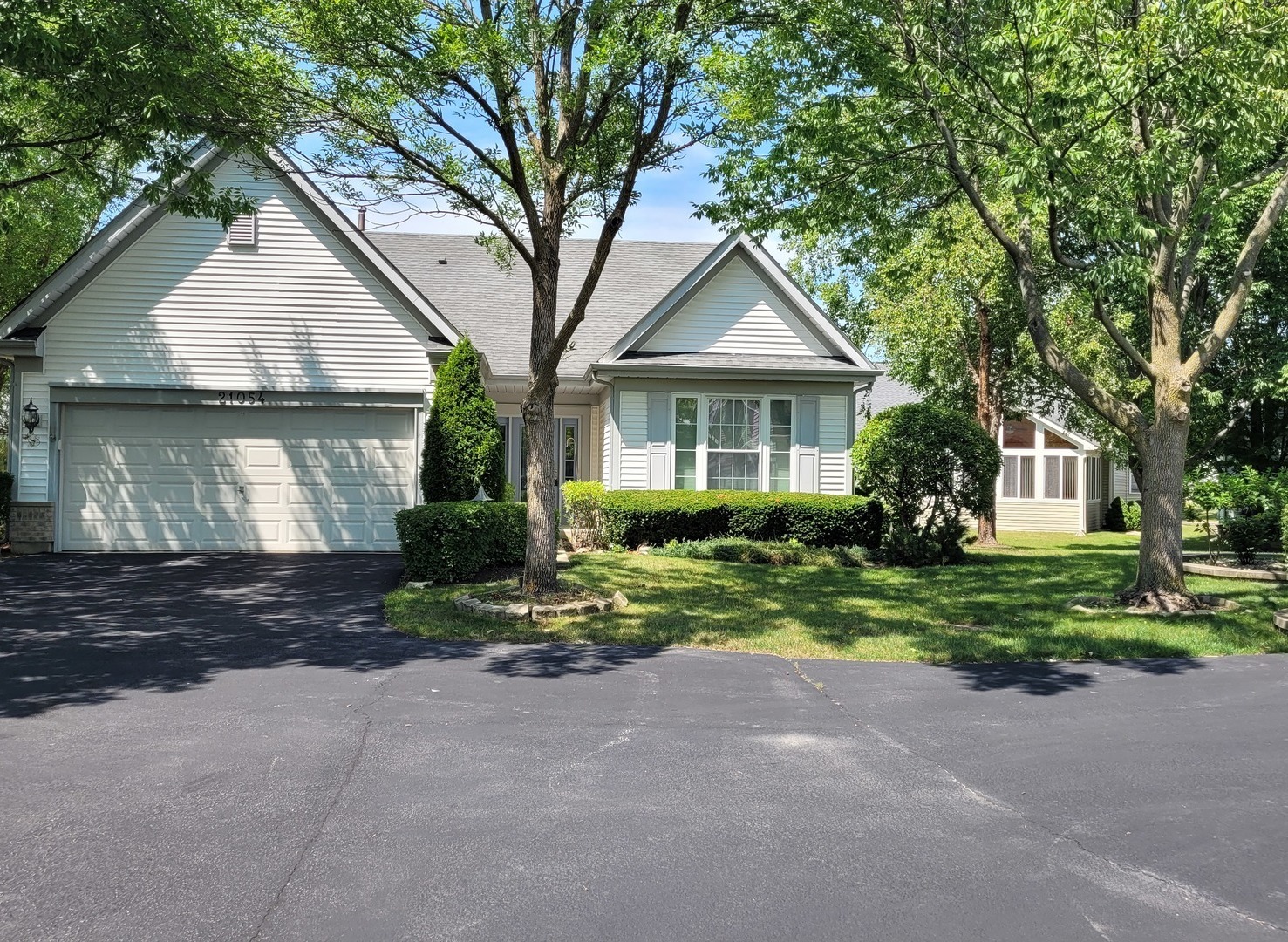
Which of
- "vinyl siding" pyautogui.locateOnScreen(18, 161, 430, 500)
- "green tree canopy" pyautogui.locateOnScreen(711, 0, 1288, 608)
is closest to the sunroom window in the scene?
"green tree canopy" pyautogui.locateOnScreen(711, 0, 1288, 608)

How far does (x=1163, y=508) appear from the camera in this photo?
459 inches

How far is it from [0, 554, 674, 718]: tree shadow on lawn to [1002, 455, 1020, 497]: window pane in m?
23.0

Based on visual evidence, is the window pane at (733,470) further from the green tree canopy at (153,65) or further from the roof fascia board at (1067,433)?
the roof fascia board at (1067,433)

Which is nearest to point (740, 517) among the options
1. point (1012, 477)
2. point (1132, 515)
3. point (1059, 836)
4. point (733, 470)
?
point (733, 470)

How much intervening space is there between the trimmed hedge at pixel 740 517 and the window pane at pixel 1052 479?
49.9 ft

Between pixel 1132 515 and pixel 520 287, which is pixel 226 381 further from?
pixel 1132 515

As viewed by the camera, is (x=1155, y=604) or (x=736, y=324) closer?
(x=1155, y=604)

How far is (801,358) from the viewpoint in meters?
18.8

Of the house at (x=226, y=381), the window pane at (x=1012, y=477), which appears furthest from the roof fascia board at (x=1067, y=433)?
the house at (x=226, y=381)

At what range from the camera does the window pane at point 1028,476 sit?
31.0 m

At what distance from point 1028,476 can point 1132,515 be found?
347 centimetres

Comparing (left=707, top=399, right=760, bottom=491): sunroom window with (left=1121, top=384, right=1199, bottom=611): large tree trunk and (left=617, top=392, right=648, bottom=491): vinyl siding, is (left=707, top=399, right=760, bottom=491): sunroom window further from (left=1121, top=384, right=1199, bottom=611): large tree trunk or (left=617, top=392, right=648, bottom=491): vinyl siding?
(left=1121, top=384, right=1199, bottom=611): large tree trunk

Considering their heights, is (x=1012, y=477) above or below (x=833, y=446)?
below

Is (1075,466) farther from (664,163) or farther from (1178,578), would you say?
(664,163)
